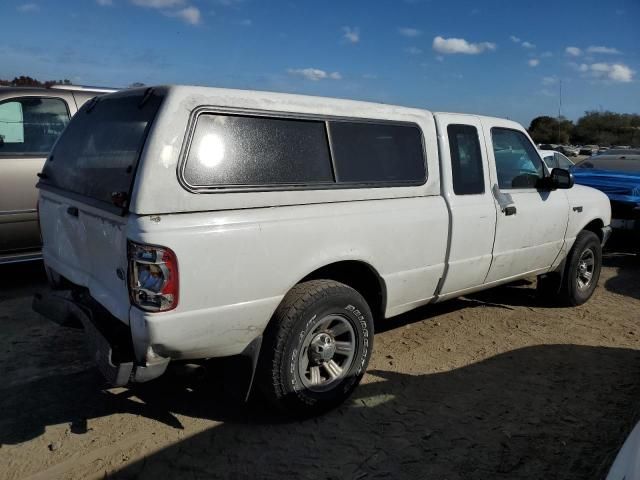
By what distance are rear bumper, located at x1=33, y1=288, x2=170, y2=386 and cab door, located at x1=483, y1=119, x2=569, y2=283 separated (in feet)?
9.70

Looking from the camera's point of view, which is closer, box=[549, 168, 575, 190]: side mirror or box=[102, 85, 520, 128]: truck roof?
box=[102, 85, 520, 128]: truck roof

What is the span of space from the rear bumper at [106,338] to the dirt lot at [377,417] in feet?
1.79

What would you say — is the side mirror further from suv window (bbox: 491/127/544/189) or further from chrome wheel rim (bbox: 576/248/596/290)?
chrome wheel rim (bbox: 576/248/596/290)

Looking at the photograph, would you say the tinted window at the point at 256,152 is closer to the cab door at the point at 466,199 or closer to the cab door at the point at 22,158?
the cab door at the point at 466,199

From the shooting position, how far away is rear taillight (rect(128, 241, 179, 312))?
8.57ft

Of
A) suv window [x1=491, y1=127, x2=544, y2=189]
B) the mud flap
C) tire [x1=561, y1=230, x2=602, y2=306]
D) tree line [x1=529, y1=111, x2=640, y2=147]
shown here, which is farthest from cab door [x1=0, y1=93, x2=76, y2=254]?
tree line [x1=529, y1=111, x2=640, y2=147]

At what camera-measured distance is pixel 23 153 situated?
218 inches

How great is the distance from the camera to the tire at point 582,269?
556 cm

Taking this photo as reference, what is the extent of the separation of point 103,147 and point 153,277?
1.10m

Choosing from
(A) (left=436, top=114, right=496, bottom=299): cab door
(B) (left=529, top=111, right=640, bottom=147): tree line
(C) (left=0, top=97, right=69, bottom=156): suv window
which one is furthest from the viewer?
(B) (left=529, top=111, right=640, bottom=147): tree line

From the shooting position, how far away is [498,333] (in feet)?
16.3

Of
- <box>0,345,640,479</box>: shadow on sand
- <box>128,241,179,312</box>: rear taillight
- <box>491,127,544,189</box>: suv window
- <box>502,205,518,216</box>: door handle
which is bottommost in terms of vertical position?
<box>0,345,640,479</box>: shadow on sand

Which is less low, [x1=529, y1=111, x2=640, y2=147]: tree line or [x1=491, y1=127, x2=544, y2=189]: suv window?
[x1=529, y1=111, x2=640, y2=147]: tree line

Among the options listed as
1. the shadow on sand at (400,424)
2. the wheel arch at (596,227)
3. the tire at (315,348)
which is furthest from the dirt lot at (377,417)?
the wheel arch at (596,227)
